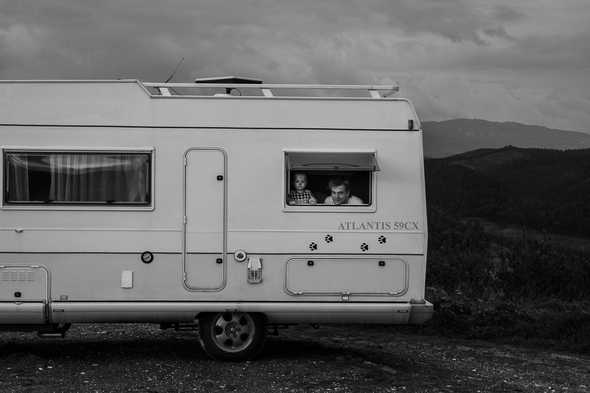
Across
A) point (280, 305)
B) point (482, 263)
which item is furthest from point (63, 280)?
point (482, 263)

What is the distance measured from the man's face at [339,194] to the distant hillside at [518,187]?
17.2 metres

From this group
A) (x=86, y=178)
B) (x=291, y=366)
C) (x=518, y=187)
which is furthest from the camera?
(x=518, y=187)

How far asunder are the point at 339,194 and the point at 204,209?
1466 mm

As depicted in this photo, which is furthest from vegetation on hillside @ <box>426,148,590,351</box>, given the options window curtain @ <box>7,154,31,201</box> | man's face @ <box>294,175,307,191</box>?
window curtain @ <box>7,154,31,201</box>

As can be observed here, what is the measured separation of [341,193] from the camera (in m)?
10.3

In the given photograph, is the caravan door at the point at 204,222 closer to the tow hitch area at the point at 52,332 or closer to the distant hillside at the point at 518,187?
the tow hitch area at the point at 52,332

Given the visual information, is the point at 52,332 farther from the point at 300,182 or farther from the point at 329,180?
the point at 329,180

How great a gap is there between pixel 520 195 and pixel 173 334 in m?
28.0

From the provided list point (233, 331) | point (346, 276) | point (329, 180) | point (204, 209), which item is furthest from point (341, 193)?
point (233, 331)

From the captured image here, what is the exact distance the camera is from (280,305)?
10.1 metres

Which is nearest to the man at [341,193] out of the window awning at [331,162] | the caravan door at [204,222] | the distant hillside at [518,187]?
the window awning at [331,162]

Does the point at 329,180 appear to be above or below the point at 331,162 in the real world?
below

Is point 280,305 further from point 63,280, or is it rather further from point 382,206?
point 63,280

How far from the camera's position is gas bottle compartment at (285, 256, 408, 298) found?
33.3 ft
